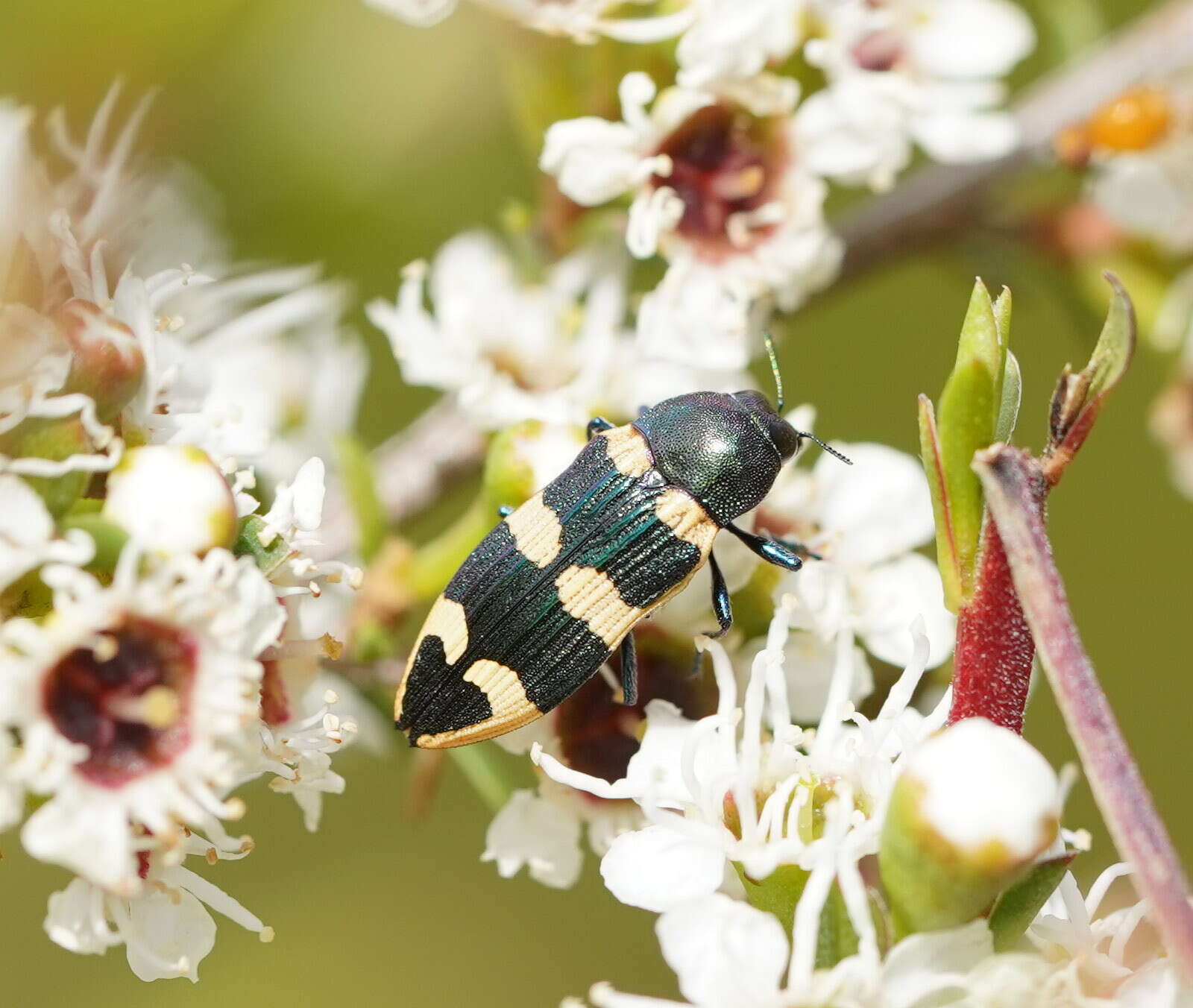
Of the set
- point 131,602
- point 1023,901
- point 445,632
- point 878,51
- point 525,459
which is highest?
point 131,602

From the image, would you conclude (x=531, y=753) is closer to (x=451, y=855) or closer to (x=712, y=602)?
(x=712, y=602)

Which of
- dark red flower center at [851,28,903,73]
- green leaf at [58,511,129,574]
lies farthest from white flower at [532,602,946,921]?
dark red flower center at [851,28,903,73]

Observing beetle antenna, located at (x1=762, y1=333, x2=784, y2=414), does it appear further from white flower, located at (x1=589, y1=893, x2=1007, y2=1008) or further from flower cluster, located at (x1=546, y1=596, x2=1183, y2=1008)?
white flower, located at (x1=589, y1=893, x2=1007, y2=1008)

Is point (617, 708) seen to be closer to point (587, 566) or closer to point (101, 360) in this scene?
point (587, 566)

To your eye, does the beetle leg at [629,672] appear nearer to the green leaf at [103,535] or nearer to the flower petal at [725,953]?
the flower petal at [725,953]

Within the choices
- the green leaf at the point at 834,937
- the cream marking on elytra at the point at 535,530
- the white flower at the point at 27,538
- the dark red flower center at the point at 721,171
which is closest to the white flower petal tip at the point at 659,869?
the green leaf at the point at 834,937

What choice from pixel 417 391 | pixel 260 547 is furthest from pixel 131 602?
pixel 417 391
